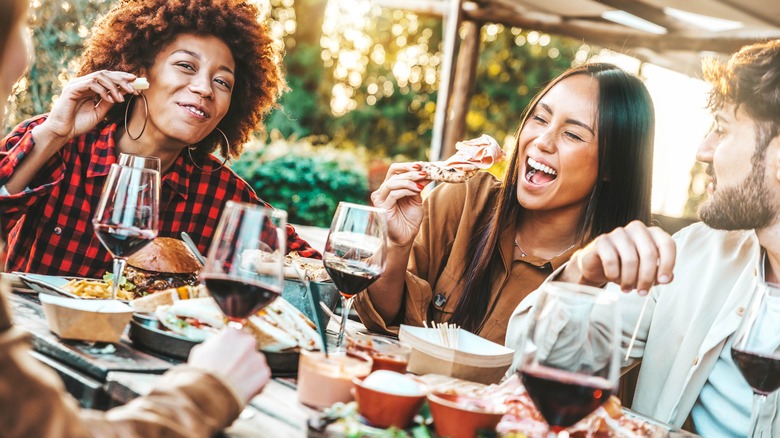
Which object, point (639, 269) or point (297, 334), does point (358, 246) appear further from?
point (639, 269)

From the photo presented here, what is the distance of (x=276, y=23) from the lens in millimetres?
16188

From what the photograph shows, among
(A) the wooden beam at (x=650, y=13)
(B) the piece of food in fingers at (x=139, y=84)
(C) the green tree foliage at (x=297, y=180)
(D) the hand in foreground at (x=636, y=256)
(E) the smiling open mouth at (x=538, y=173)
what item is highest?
(A) the wooden beam at (x=650, y=13)

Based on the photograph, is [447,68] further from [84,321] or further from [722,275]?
[84,321]

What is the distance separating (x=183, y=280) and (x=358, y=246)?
662 millimetres

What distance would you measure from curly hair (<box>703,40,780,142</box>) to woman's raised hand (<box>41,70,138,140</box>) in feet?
6.72

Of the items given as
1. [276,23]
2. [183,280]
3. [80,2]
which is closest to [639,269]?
[183,280]

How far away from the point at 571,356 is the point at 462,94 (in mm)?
6686

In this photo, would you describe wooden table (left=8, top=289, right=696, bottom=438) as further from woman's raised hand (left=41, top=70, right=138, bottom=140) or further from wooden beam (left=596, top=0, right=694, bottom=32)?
wooden beam (left=596, top=0, right=694, bottom=32)

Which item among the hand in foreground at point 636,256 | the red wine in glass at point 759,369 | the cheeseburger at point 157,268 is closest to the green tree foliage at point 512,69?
the cheeseburger at point 157,268

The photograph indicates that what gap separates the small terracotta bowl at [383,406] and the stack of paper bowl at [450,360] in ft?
1.09

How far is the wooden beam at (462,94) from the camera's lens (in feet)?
24.7

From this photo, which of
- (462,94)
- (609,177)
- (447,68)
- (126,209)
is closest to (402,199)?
(609,177)

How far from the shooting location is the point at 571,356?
1167 mm

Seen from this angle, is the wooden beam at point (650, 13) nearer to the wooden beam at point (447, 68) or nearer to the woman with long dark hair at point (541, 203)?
the wooden beam at point (447, 68)
